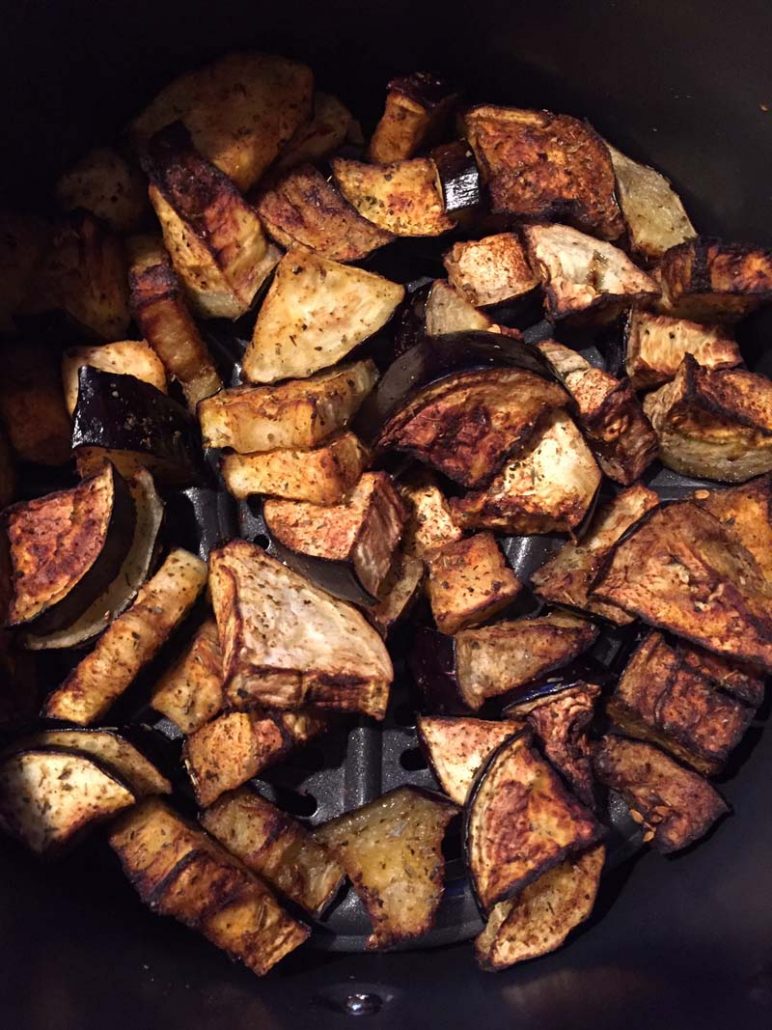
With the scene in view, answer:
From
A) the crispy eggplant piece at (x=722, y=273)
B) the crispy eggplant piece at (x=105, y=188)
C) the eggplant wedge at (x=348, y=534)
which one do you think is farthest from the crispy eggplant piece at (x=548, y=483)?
the crispy eggplant piece at (x=105, y=188)

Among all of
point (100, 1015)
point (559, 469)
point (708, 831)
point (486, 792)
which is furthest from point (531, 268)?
point (100, 1015)

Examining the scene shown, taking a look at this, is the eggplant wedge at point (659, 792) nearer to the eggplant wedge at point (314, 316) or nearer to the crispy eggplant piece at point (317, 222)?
the eggplant wedge at point (314, 316)

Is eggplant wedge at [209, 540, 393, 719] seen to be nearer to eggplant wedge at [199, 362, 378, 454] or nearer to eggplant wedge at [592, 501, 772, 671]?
eggplant wedge at [199, 362, 378, 454]

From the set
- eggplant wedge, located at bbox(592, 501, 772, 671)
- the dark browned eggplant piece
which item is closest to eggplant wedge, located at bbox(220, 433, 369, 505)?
the dark browned eggplant piece

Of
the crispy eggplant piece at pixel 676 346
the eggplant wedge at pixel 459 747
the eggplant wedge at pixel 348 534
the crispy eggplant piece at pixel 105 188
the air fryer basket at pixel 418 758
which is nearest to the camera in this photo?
the air fryer basket at pixel 418 758

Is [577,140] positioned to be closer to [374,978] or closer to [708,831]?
[708,831]

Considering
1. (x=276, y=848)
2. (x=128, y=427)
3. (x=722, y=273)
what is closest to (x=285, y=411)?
(x=128, y=427)

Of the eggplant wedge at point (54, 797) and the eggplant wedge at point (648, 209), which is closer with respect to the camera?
the eggplant wedge at point (54, 797)
